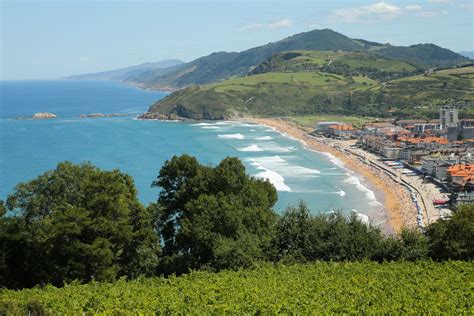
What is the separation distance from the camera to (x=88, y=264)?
2217 centimetres

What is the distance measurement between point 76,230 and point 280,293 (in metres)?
8.72

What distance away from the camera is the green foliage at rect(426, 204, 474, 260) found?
23.9 m

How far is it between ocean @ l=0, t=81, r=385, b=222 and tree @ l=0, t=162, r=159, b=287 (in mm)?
28512

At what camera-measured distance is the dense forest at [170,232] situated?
73.0 feet

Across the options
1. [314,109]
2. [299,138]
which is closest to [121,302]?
[299,138]

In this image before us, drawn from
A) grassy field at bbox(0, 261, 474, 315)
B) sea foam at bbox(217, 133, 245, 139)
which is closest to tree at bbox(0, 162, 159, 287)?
grassy field at bbox(0, 261, 474, 315)

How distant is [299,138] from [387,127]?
1653cm

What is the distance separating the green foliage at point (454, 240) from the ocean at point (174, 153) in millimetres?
24773

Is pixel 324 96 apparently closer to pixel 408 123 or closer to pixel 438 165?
pixel 408 123

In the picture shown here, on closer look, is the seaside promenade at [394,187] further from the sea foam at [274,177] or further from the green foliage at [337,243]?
the green foliage at [337,243]

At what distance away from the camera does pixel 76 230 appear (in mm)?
21625

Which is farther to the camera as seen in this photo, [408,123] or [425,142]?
[408,123]

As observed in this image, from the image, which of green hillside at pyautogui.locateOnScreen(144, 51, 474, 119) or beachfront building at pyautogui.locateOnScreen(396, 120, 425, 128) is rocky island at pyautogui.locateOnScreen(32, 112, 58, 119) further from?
beachfront building at pyautogui.locateOnScreen(396, 120, 425, 128)

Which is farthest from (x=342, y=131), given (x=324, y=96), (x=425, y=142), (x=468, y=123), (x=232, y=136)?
(x=324, y=96)
